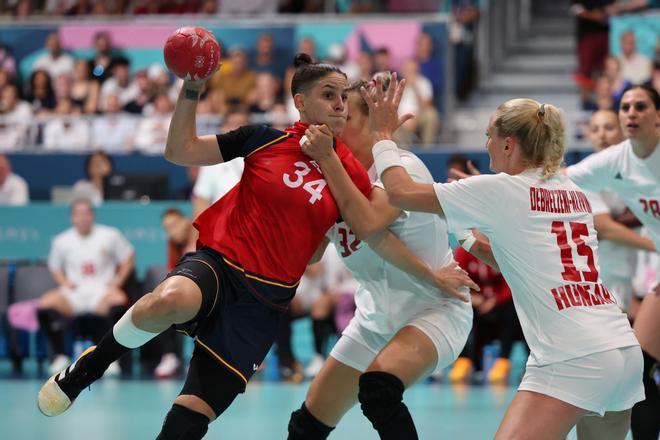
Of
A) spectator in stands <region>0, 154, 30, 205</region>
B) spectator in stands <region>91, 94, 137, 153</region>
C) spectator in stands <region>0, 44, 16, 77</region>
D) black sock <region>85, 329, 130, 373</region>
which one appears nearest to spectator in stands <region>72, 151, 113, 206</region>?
spectator in stands <region>0, 154, 30, 205</region>

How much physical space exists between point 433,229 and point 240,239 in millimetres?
866

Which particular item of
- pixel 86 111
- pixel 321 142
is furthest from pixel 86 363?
pixel 86 111

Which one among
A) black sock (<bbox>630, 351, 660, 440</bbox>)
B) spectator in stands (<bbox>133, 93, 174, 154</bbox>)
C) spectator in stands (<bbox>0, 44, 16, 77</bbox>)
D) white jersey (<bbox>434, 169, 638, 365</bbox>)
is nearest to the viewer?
white jersey (<bbox>434, 169, 638, 365</bbox>)

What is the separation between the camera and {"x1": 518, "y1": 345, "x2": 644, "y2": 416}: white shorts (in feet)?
12.8

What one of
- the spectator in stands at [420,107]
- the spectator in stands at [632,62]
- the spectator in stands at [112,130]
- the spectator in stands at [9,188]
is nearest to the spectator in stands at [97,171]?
the spectator in stands at [9,188]

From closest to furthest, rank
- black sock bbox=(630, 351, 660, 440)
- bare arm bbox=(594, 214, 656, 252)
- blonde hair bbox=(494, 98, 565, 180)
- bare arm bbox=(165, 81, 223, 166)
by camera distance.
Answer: blonde hair bbox=(494, 98, 565, 180), bare arm bbox=(165, 81, 223, 166), black sock bbox=(630, 351, 660, 440), bare arm bbox=(594, 214, 656, 252)

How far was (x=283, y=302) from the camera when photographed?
4.63m

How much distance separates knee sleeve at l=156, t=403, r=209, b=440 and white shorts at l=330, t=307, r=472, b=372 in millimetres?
795

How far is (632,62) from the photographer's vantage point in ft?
40.9

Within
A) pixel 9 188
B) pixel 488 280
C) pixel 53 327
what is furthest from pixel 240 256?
pixel 9 188

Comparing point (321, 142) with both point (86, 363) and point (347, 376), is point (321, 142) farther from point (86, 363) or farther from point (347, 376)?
point (86, 363)

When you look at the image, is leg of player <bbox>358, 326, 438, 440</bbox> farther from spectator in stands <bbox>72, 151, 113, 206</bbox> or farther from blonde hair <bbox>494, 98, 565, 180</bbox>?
spectator in stands <bbox>72, 151, 113, 206</bbox>

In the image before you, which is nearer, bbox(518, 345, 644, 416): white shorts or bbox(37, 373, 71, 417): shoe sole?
bbox(518, 345, 644, 416): white shorts

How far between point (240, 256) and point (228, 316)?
0.26 metres
